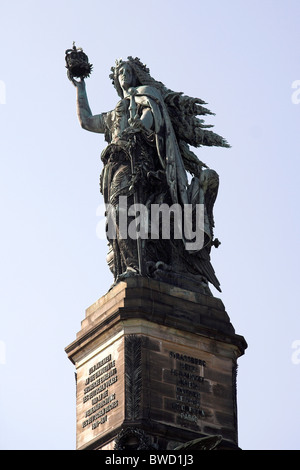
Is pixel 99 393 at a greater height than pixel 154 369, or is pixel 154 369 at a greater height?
pixel 154 369

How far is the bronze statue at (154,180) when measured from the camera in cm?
4088

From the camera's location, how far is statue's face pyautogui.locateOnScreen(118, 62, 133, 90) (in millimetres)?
43656

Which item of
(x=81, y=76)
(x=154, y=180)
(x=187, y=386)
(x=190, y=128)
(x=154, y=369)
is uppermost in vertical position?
(x=81, y=76)

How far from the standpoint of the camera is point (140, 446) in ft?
122

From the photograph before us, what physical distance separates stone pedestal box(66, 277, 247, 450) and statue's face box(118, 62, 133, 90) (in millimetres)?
6226

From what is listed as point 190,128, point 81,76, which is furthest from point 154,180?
point 81,76

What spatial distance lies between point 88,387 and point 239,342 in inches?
148

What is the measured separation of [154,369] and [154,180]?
542 centimetres

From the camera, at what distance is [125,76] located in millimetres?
43719

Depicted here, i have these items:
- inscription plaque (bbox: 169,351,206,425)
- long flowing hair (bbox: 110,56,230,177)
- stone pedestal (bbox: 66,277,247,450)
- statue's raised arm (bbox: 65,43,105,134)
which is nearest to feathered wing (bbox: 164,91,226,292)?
long flowing hair (bbox: 110,56,230,177)

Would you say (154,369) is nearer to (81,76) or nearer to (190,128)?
(190,128)

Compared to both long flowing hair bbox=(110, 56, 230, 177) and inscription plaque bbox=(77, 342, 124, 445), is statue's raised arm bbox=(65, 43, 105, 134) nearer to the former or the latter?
long flowing hair bbox=(110, 56, 230, 177)

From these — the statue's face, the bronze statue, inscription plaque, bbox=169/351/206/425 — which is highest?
the statue's face
